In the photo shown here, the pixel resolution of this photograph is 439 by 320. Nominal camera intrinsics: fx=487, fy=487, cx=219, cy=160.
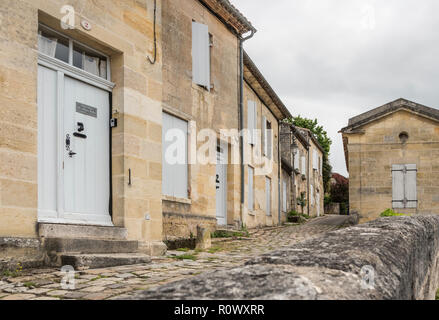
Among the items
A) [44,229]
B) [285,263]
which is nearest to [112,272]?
[44,229]

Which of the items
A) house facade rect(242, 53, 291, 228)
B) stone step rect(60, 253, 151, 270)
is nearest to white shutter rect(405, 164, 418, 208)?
house facade rect(242, 53, 291, 228)

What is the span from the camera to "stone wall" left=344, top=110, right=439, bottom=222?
17562 mm

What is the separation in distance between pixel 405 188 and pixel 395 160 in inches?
42.4

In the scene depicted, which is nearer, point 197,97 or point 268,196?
point 197,97

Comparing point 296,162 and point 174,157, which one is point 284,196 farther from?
point 174,157

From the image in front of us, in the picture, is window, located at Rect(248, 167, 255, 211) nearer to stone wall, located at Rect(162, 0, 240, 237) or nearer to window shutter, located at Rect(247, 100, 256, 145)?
window shutter, located at Rect(247, 100, 256, 145)

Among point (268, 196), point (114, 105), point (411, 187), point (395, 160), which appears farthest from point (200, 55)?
point (411, 187)

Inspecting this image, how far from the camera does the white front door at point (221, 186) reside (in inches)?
493

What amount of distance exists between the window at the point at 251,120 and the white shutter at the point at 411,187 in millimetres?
6177

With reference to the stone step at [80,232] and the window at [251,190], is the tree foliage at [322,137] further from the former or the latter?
the stone step at [80,232]

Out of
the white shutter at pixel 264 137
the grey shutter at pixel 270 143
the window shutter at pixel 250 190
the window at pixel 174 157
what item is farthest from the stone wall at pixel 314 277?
the grey shutter at pixel 270 143

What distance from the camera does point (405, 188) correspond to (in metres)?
17.5
